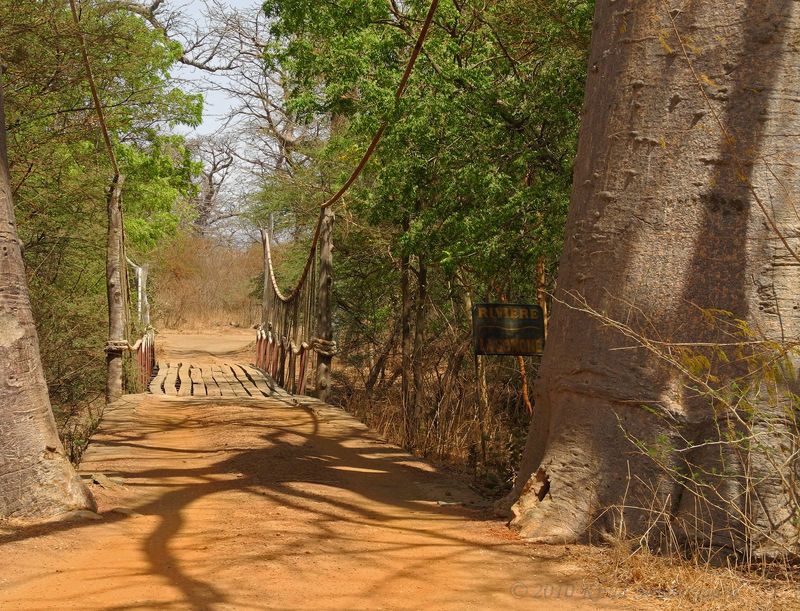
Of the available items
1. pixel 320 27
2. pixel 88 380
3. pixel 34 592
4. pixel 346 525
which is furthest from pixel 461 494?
pixel 88 380

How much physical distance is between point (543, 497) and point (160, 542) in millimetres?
1432

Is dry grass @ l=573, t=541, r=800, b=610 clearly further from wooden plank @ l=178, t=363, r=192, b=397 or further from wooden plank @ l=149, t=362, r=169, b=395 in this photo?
wooden plank @ l=149, t=362, r=169, b=395

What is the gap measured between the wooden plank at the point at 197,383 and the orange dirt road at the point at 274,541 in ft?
14.0

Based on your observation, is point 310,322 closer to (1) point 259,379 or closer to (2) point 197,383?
(1) point 259,379

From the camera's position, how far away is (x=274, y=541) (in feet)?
10.1

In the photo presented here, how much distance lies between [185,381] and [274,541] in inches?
320

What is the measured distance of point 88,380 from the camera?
10.6m

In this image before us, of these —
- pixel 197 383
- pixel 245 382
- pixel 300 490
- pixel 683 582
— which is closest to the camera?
pixel 683 582

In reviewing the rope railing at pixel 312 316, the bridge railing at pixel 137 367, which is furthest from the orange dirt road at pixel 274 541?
the bridge railing at pixel 137 367

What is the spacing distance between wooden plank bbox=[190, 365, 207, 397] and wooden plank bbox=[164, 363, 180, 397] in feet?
0.74

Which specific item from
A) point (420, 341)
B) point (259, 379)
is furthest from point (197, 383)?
point (420, 341)

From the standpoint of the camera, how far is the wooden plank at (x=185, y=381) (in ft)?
31.8

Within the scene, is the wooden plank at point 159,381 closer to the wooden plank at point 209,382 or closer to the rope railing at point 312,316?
the wooden plank at point 209,382

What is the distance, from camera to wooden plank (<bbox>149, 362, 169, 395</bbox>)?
A: 9.97 meters
